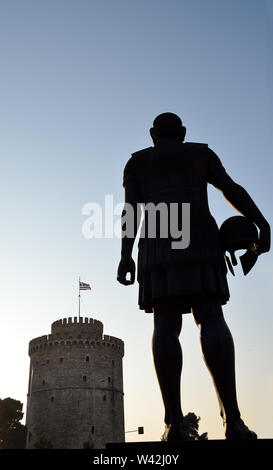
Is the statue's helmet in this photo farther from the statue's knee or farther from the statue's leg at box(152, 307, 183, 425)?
the statue's leg at box(152, 307, 183, 425)

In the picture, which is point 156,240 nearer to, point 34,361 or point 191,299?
point 191,299

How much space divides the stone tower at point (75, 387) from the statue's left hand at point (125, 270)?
44347 mm

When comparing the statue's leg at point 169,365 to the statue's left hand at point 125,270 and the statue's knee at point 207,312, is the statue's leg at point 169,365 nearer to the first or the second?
the statue's knee at point 207,312

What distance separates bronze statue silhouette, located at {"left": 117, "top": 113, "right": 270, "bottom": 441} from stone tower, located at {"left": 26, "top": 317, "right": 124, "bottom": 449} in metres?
44.6

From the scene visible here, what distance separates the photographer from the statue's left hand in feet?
13.7

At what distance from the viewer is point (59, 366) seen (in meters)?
48.6

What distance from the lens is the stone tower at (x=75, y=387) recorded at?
151 ft

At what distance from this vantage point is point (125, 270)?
416cm

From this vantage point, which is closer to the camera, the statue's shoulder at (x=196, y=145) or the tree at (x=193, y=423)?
the statue's shoulder at (x=196, y=145)
